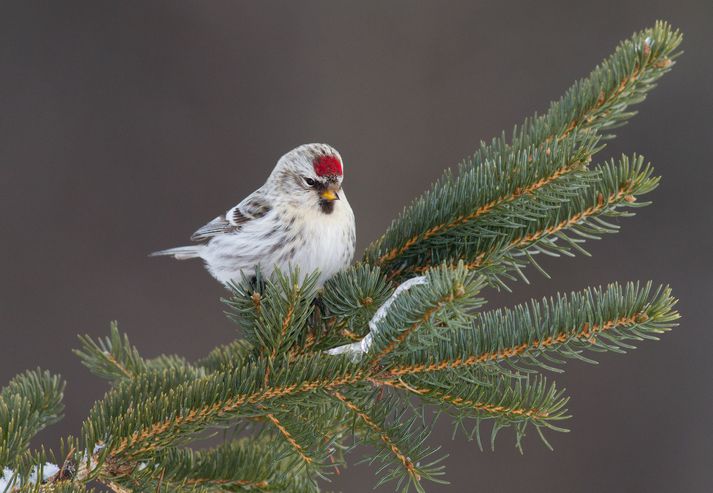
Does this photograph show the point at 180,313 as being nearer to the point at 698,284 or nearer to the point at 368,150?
the point at 368,150

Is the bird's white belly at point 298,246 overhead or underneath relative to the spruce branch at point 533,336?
overhead

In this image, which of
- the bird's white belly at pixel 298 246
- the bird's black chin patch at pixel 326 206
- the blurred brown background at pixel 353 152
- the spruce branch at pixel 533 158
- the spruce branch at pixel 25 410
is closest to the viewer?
the spruce branch at pixel 25 410

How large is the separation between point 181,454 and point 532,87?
2.61m

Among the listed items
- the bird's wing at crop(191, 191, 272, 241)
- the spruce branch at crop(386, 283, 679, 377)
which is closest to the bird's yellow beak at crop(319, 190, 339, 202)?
the bird's wing at crop(191, 191, 272, 241)

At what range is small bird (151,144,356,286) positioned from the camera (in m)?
1.46

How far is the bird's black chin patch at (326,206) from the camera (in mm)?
1535

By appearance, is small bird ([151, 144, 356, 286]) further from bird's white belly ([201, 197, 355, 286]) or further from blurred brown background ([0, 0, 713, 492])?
blurred brown background ([0, 0, 713, 492])

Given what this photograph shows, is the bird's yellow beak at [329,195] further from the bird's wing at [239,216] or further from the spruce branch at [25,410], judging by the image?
the spruce branch at [25,410]

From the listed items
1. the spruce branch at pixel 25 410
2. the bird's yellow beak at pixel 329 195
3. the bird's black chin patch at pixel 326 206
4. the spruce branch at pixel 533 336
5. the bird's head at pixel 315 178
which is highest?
the bird's head at pixel 315 178

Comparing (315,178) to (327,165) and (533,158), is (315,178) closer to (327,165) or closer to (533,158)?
(327,165)

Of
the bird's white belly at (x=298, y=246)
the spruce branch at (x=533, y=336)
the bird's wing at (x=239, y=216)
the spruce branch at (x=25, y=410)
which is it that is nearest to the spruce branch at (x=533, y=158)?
the bird's white belly at (x=298, y=246)

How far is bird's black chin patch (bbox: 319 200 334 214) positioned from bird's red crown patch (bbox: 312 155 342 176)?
58 millimetres

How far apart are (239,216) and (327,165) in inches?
9.8

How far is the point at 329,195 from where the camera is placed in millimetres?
1532
